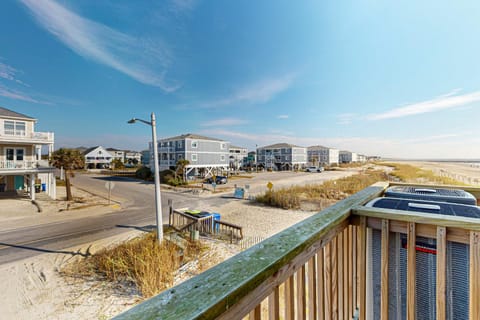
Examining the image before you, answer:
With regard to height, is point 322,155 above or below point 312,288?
above

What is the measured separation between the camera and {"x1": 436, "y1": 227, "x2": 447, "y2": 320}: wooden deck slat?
126cm

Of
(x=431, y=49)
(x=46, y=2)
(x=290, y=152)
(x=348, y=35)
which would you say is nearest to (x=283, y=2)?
(x=348, y=35)

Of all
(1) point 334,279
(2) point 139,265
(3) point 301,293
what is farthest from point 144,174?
(3) point 301,293

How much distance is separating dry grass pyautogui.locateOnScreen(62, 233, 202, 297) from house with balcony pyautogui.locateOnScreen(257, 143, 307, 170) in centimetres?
4443

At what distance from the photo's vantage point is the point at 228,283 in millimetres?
663

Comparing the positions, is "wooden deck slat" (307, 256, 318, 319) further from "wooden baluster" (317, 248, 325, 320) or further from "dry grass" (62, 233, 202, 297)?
"dry grass" (62, 233, 202, 297)

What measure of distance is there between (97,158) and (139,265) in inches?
2265

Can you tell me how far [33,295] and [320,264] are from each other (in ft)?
24.1

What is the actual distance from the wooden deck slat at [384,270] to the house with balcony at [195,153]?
89.2 feet

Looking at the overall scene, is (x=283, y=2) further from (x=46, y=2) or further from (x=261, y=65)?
(x=46, y=2)

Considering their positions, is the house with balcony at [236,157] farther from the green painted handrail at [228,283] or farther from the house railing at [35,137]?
the green painted handrail at [228,283]

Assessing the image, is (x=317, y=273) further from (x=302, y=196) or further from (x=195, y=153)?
(x=195, y=153)

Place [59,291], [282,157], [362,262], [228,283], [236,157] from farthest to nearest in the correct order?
[236,157], [282,157], [59,291], [362,262], [228,283]

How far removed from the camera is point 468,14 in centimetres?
576
